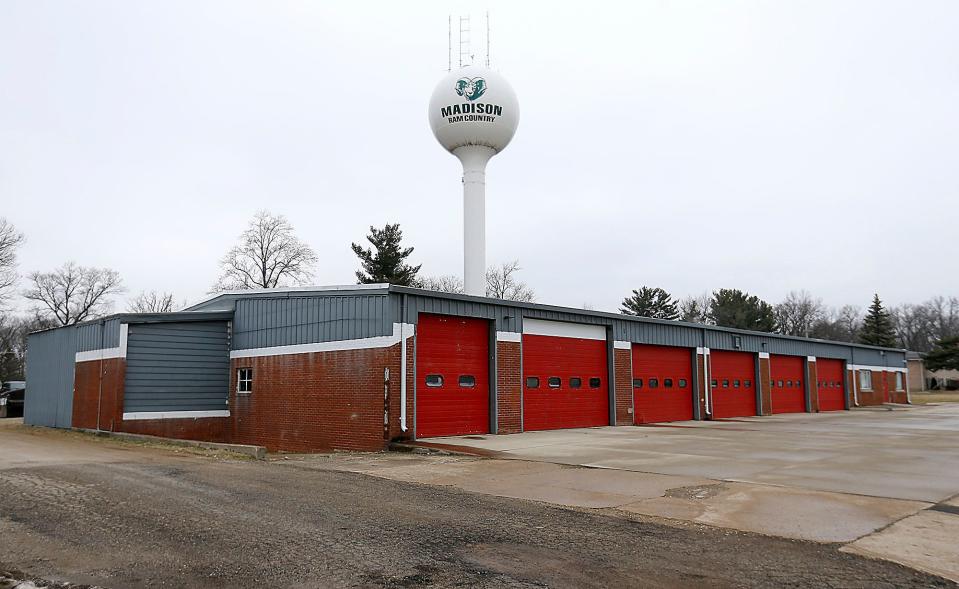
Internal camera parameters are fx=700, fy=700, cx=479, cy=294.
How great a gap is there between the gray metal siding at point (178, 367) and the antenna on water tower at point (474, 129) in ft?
32.0

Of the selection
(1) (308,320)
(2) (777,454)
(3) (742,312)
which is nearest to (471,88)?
(1) (308,320)

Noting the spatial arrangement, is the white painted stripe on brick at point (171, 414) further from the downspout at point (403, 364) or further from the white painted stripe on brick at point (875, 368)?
the white painted stripe on brick at point (875, 368)

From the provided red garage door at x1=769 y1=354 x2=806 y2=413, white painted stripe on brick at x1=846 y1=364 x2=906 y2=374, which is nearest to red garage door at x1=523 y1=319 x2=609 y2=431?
red garage door at x1=769 y1=354 x2=806 y2=413

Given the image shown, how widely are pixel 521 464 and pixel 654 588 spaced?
25.9ft

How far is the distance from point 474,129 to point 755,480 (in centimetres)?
1940

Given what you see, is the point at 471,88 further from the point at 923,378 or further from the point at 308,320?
the point at 923,378

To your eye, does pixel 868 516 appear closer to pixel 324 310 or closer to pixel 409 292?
pixel 409 292

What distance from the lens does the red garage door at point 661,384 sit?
26547 millimetres

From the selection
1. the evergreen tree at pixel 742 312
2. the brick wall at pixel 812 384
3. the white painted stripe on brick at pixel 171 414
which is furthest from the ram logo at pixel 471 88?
the evergreen tree at pixel 742 312

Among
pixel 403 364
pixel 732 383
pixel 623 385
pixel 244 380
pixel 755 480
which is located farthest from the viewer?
pixel 732 383

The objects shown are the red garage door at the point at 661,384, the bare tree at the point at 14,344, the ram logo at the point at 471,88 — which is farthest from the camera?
the bare tree at the point at 14,344

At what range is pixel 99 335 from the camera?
23281mm

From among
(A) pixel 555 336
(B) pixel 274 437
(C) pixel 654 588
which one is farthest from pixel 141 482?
(A) pixel 555 336

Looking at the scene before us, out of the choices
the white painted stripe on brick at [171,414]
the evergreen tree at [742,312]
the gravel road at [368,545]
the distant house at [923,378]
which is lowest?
the gravel road at [368,545]
